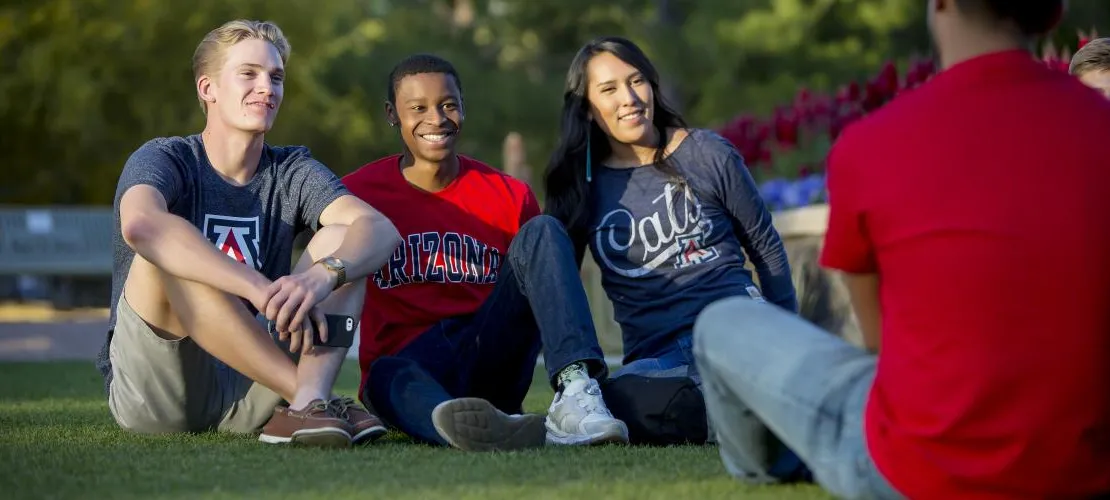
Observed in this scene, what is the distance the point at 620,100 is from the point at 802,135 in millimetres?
5665

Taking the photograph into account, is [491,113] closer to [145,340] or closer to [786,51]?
[786,51]

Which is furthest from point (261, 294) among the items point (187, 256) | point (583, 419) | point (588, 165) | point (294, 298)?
point (588, 165)

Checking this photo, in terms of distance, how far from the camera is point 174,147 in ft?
14.3

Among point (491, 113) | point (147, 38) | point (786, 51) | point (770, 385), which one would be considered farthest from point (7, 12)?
point (770, 385)

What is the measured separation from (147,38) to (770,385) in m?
19.3

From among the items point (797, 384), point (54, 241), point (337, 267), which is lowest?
point (54, 241)

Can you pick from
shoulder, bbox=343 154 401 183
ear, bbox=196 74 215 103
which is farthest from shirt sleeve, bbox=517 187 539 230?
ear, bbox=196 74 215 103

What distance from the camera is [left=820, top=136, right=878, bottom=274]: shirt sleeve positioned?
8.14 feet

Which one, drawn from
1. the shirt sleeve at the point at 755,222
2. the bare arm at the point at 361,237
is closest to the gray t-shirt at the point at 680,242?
the shirt sleeve at the point at 755,222

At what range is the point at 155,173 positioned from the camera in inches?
164

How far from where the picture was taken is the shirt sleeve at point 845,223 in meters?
2.48

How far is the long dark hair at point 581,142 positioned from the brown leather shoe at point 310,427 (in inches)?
41.0

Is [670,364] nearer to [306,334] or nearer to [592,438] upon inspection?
[592,438]

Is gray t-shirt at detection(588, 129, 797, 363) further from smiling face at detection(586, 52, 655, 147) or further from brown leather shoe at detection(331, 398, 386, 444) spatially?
brown leather shoe at detection(331, 398, 386, 444)
